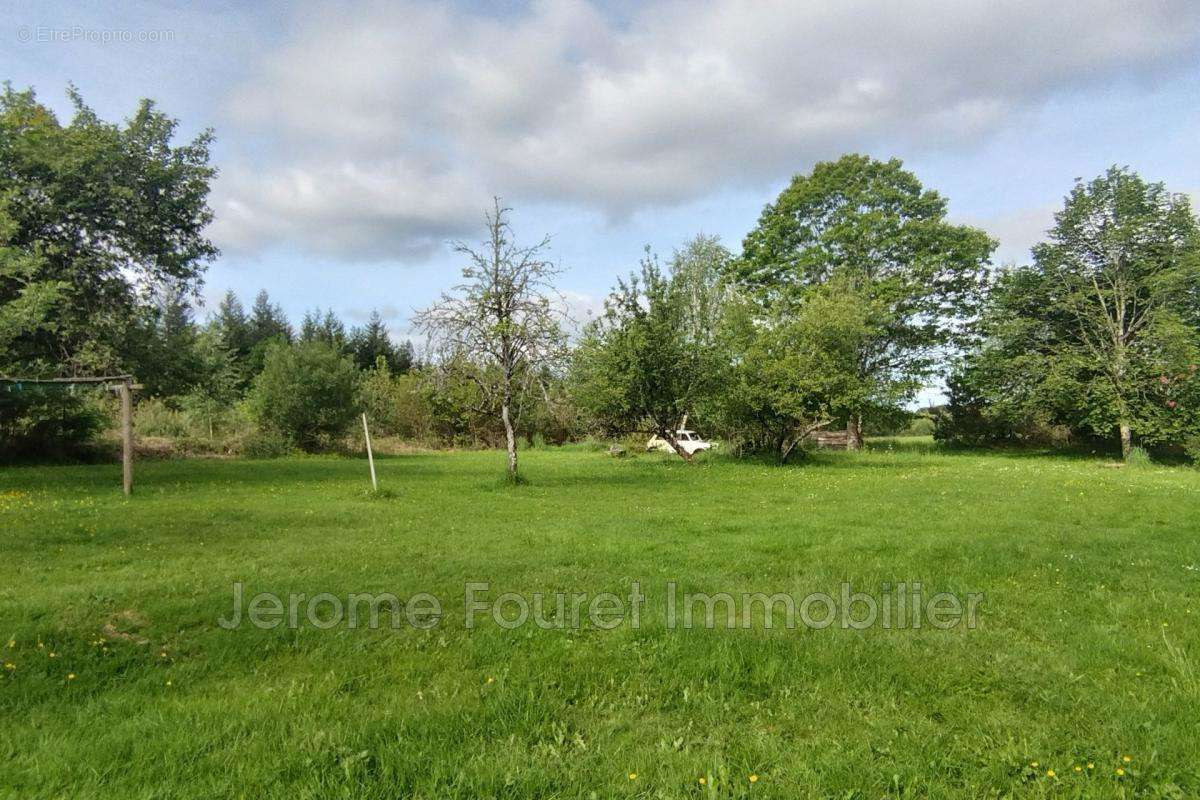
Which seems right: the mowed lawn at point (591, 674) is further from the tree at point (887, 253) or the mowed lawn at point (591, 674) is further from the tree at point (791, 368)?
the tree at point (887, 253)

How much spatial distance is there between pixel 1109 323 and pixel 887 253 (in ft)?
31.4

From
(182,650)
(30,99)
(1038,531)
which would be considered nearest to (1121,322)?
(1038,531)

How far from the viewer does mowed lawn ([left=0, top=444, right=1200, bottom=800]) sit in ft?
Result: 10.5

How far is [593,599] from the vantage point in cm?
600

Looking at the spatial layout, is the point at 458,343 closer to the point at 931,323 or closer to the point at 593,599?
the point at 593,599

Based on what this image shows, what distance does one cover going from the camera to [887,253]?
31.8 metres

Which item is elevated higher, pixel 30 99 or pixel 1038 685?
pixel 30 99

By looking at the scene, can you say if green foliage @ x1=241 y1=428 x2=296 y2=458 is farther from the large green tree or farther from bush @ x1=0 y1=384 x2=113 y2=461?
the large green tree

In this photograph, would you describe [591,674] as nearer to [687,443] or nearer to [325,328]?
[687,443]

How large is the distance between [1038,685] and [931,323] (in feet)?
105

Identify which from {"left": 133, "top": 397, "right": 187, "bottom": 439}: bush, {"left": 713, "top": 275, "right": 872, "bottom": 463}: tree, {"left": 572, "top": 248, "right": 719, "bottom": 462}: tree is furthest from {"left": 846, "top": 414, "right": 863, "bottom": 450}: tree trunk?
{"left": 133, "top": 397, "right": 187, "bottom": 439}: bush

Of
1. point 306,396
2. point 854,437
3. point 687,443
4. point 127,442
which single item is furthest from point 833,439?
point 127,442

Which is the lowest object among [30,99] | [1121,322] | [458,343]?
[458,343]

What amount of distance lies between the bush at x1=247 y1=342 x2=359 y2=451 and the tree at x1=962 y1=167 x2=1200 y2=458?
30.1 metres
